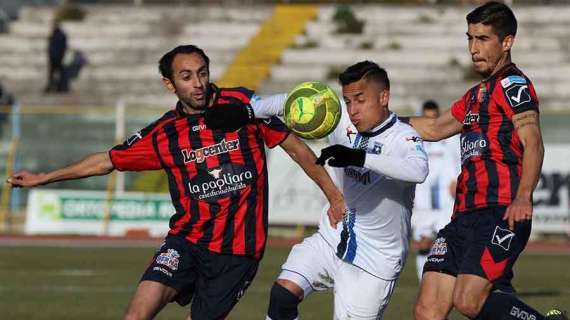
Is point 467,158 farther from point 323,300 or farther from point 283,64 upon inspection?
point 283,64

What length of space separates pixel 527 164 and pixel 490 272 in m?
0.70

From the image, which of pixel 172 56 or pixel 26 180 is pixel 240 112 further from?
pixel 26 180

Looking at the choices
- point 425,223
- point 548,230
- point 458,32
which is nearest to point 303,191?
point 548,230

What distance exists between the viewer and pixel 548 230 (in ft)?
69.3

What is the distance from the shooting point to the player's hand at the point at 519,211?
724cm

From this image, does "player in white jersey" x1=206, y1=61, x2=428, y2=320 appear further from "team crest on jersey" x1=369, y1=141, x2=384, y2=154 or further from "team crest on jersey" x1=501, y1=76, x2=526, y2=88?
"team crest on jersey" x1=501, y1=76, x2=526, y2=88

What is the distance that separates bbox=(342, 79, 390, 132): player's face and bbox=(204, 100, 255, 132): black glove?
0.61 metres

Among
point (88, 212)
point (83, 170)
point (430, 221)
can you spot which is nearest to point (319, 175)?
point (83, 170)

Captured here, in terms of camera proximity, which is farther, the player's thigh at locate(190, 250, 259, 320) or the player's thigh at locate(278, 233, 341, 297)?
the player's thigh at locate(278, 233, 341, 297)

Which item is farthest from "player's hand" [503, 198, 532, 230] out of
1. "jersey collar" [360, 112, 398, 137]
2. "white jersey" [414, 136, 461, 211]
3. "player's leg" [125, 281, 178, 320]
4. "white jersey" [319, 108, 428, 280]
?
"white jersey" [414, 136, 461, 211]

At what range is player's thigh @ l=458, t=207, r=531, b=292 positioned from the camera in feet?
24.9

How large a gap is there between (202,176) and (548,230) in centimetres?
1405

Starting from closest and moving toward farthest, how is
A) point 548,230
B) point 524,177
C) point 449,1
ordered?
point 524,177, point 548,230, point 449,1

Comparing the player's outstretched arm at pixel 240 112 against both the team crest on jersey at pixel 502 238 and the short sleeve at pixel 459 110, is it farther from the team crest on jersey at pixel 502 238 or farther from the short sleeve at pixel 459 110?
the team crest on jersey at pixel 502 238
